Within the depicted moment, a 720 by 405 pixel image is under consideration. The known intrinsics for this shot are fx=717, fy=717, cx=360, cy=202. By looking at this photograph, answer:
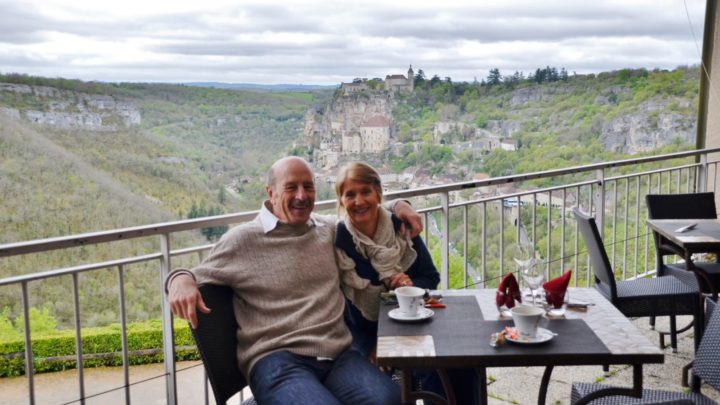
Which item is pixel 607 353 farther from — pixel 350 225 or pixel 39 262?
pixel 39 262

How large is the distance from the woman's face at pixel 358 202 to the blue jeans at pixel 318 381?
511 mm

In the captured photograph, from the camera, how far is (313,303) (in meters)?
2.42

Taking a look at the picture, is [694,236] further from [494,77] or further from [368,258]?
[494,77]

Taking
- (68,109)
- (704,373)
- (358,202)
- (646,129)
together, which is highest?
(68,109)

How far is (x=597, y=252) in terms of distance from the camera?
3506 mm

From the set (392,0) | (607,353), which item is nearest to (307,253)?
(607,353)

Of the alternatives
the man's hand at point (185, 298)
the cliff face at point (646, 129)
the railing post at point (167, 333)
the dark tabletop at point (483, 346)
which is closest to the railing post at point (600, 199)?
the dark tabletop at point (483, 346)

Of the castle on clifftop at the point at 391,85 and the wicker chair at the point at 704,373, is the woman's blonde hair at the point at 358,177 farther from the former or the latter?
the castle on clifftop at the point at 391,85

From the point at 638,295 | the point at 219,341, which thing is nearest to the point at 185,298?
the point at 219,341

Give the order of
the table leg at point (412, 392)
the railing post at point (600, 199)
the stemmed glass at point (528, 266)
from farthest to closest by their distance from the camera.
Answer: the railing post at point (600, 199) < the stemmed glass at point (528, 266) < the table leg at point (412, 392)

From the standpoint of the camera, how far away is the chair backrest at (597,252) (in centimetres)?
343

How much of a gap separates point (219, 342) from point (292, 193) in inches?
22.6

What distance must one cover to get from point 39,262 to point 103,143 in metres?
5.11

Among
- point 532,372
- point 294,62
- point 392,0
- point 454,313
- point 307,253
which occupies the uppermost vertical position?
point 392,0
